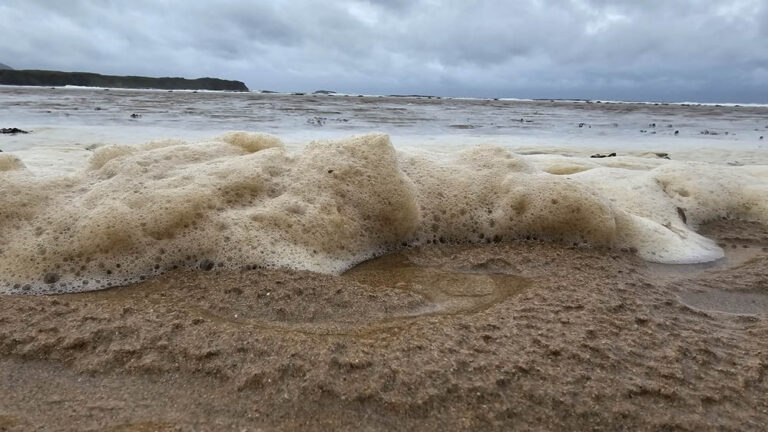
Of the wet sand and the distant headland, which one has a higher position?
the distant headland

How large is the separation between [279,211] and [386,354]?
1538 millimetres

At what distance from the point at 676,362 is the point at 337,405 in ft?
4.40

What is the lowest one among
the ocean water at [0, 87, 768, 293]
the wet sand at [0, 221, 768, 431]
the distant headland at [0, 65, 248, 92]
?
the wet sand at [0, 221, 768, 431]

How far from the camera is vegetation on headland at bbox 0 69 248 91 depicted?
176 feet

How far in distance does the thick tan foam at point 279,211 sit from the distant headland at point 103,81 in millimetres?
61835

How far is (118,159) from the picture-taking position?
12.2 ft

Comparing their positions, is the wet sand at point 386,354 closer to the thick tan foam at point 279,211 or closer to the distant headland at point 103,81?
the thick tan foam at point 279,211

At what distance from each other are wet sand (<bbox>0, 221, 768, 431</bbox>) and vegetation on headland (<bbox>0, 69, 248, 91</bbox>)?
63356 millimetres

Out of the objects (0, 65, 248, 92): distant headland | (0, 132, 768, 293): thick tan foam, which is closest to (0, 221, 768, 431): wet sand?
(0, 132, 768, 293): thick tan foam

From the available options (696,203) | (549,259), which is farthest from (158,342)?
(696,203)

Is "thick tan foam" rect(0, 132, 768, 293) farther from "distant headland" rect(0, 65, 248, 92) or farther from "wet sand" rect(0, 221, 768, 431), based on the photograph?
"distant headland" rect(0, 65, 248, 92)

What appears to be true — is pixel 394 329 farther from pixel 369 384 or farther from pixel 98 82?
pixel 98 82

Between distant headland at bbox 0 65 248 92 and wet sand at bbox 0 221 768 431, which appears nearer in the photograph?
wet sand at bbox 0 221 768 431

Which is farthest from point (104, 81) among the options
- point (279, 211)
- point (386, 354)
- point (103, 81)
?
point (386, 354)
